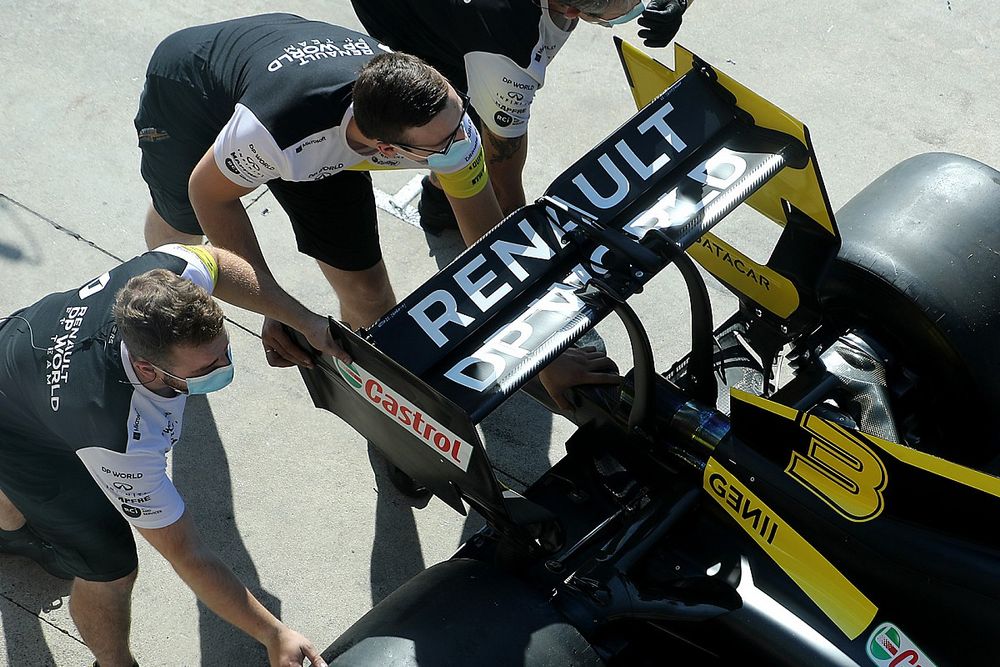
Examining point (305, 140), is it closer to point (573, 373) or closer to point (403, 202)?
point (573, 373)

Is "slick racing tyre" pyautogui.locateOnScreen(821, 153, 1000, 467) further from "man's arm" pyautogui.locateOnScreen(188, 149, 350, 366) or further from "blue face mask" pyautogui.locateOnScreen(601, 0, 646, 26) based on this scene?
"man's arm" pyautogui.locateOnScreen(188, 149, 350, 366)

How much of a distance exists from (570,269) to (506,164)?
3.90 feet

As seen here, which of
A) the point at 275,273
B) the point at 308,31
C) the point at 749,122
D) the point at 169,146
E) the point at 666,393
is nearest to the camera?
the point at 666,393

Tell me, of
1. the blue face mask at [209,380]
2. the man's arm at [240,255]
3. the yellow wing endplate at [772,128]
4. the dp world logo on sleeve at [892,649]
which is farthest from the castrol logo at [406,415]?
the yellow wing endplate at [772,128]

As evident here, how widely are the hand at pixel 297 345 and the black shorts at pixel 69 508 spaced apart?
1.82 feet

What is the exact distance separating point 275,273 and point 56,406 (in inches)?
71.1

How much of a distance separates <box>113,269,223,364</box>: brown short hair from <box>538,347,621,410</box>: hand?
85 centimetres

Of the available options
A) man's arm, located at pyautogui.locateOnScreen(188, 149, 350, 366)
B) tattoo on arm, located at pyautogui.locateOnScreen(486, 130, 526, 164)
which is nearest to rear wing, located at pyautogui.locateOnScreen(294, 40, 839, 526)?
man's arm, located at pyautogui.locateOnScreen(188, 149, 350, 366)

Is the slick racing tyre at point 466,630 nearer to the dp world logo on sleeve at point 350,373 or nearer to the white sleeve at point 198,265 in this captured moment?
the dp world logo on sleeve at point 350,373

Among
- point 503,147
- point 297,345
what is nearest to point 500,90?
point 503,147

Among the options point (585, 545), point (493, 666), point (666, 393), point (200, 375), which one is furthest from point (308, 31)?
point (493, 666)

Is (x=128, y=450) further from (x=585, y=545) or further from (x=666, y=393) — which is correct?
(x=666, y=393)

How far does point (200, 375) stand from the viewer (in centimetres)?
235

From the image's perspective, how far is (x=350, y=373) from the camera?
238 cm
